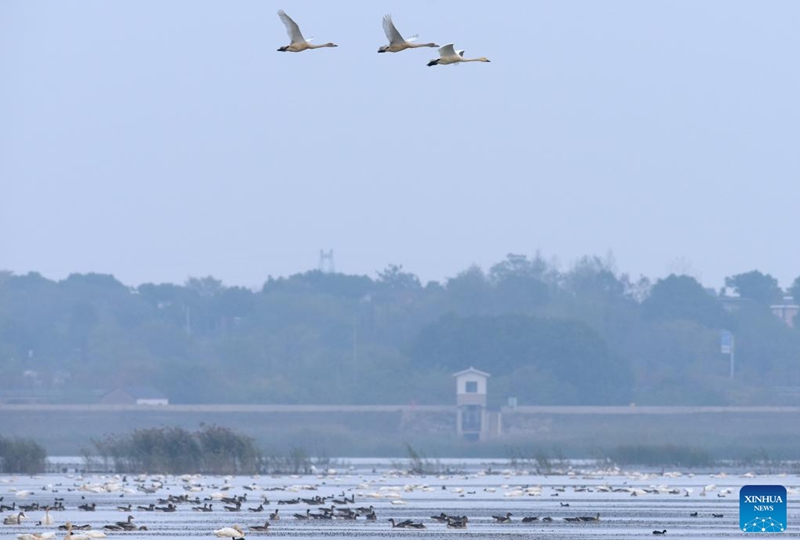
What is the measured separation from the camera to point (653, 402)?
414ft

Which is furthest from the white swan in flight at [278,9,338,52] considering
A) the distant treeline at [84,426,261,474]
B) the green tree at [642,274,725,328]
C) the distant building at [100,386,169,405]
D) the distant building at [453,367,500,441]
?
the green tree at [642,274,725,328]

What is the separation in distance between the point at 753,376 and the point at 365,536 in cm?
10281

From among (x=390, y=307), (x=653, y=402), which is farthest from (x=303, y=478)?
(x=390, y=307)

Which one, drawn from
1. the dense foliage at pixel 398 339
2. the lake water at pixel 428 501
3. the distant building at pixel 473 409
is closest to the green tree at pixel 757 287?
the dense foliage at pixel 398 339

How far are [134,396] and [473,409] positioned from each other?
2435 cm

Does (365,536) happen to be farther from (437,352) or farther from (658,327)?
(658,327)

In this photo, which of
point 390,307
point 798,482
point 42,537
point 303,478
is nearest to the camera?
point 42,537

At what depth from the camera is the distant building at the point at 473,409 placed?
381ft

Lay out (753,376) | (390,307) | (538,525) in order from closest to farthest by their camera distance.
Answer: (538,525) < (753,376) < (390,307)

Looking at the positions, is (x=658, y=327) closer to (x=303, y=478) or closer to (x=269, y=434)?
(x=269, y=434)

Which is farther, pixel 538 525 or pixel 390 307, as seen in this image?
pixel 390 307

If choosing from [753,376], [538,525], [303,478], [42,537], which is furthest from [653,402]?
[42,537]

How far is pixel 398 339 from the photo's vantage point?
486 ft

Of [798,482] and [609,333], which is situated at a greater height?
[609,333]
